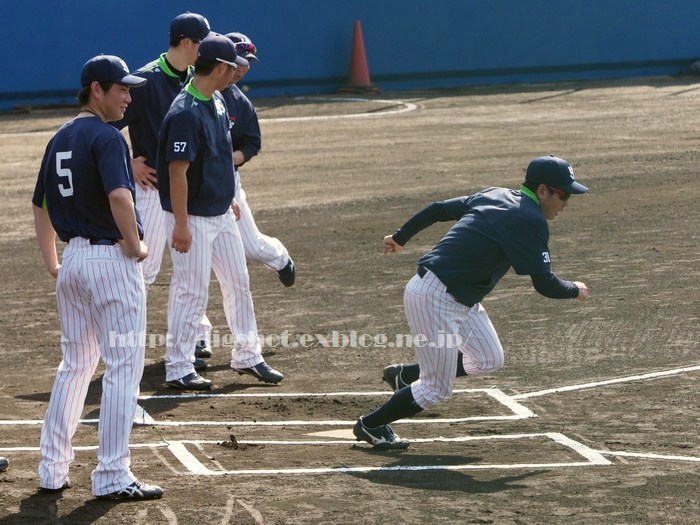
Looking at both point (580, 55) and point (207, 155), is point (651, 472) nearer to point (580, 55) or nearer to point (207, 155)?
point (207, 155)

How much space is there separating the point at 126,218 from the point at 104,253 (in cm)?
25

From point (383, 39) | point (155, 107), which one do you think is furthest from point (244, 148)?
point (383, 39)

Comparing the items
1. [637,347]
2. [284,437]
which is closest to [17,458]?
[284,437]

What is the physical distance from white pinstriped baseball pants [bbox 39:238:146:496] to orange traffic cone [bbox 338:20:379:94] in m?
21.2

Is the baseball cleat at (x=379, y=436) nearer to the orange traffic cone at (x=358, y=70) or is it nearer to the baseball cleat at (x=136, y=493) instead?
the baseball cleat at (x=136, y=493)

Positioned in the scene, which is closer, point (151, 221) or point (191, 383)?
point (191, 383)

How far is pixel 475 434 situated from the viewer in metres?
6.95

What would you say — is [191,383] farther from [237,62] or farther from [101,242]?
[101,242]

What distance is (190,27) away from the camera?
8.06m

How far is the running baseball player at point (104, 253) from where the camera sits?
Answer: 5.51 m

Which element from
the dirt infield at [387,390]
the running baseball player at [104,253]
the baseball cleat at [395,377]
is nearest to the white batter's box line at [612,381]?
the dirt infield at [387,390]

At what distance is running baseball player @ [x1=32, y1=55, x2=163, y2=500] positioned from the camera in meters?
5.51

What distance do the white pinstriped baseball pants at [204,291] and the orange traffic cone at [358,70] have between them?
1875cm

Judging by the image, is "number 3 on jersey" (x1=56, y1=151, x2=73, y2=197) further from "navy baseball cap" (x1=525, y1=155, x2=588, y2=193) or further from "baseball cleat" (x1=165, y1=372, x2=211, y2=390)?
"baseball cleat" (x1=165, y1=372, x2=211, y2=390)
